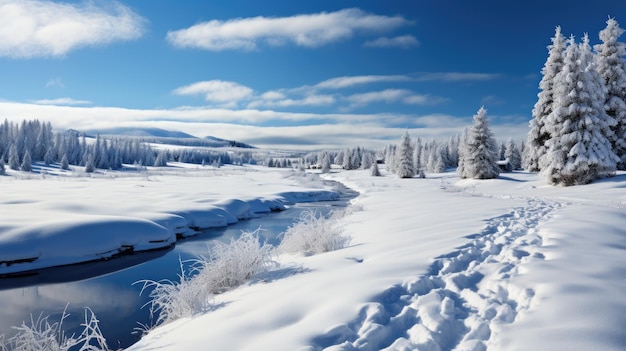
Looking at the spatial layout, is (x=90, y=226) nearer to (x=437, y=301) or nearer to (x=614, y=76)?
(x=437, y=301)

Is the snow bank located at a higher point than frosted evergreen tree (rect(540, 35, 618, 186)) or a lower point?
lower

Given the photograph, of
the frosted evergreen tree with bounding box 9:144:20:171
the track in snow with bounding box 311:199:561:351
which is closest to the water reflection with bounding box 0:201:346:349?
the track in snow with bounding box 311:199:561:351

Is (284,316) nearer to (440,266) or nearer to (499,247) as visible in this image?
(440,266)

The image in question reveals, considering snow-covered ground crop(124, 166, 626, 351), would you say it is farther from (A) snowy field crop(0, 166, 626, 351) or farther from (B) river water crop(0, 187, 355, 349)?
(B) river water crop(0, 187, 355, 349)

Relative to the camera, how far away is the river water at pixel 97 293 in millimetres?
6918

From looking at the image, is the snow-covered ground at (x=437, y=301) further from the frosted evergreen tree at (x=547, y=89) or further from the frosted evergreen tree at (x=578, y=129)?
the frosted evergreen tree at (x=547, y=89)

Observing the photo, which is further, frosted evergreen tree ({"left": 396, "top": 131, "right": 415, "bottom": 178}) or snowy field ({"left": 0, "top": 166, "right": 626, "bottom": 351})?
frosted evergreen tree ({"left": 396, "top": 131, "right": 415, "bottom": 178})

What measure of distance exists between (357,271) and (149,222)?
36.5 ft

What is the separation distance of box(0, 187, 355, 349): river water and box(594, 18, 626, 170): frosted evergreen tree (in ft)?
103

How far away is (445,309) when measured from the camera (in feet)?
14.3

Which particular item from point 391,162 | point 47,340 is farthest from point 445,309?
point 391,162

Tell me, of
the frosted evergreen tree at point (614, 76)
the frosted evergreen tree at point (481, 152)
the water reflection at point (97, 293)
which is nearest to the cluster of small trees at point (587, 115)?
the frosted evergreen tree at point (614, 76)

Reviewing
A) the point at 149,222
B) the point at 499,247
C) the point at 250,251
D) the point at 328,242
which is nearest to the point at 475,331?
the point at 499,247

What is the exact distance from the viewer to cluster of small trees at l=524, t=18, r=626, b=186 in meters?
23.8
